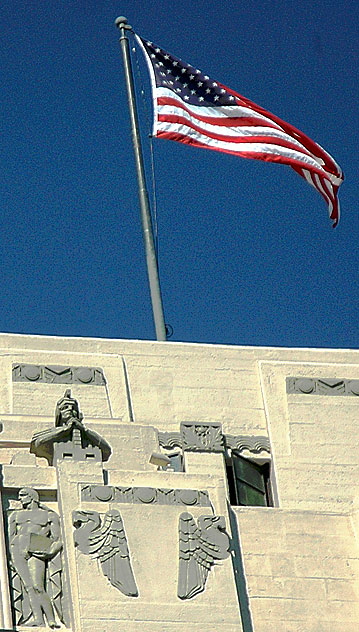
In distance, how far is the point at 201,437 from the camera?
1330 inches

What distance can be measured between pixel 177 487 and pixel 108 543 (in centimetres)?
187

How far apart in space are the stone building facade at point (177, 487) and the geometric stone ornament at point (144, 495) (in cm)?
2

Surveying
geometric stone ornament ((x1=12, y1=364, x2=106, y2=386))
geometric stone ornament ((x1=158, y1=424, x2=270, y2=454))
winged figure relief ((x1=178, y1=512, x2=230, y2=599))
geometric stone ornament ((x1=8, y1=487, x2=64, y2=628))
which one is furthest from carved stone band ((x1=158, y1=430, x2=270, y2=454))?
geometric stone ornament ((x1=8, y1=487, x2=64, y2=628))

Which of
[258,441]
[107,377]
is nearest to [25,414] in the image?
[107,377]

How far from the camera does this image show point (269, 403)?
118ft

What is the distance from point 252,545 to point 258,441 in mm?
3133

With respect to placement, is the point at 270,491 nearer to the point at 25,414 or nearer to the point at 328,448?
the point at 328,448

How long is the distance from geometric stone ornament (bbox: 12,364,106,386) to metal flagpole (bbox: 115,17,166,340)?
86.9 inches

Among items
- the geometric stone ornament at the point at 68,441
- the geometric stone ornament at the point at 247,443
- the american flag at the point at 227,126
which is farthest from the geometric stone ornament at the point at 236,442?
the american flag at the point at 227,126

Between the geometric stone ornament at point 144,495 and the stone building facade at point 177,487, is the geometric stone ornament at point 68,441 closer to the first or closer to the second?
the stone building facade at point 177,487

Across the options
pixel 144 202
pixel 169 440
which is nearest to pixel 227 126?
pixel 144 202

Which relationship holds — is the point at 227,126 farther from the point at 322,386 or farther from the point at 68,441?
the point at 68,441

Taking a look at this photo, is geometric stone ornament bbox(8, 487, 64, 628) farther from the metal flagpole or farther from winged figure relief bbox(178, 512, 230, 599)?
the metal flagpole

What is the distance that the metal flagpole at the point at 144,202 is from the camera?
38031 millimetres
